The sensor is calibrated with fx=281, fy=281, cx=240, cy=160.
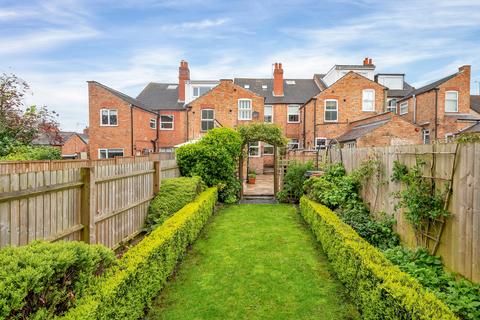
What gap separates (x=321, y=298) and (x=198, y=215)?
390 centimetres

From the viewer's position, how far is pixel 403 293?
274cm

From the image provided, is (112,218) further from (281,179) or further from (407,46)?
(407,46)

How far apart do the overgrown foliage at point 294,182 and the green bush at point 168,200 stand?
488 centimetres

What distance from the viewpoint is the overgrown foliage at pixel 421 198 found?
4332 mm

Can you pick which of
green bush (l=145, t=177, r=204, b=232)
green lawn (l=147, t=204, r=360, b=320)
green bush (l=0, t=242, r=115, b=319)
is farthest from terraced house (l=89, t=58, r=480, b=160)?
green bush (l=0, t=242, r=115, b=319)

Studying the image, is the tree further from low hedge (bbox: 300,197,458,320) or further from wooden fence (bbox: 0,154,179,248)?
low hedge (bbox: 300,197,458,320)

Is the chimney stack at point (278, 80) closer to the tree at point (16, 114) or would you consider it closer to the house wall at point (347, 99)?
the house wall at point (347, 99)

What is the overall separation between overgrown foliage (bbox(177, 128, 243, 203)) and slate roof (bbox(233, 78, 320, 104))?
15663 mm

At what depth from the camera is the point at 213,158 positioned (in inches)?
444

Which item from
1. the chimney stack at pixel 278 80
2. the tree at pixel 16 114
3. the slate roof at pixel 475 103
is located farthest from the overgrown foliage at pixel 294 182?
the slate roof at pixel 475 103

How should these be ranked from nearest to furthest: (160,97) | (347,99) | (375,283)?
(375,283) < (347,99) < (160,97)

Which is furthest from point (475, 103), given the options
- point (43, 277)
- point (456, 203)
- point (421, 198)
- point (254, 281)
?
point (43, 277)

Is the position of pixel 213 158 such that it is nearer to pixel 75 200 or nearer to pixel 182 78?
pixel 75 200

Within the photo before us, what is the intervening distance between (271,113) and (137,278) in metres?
23.8
